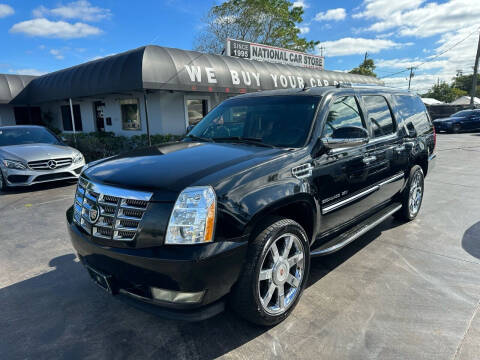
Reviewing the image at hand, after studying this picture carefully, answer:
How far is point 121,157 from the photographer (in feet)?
9.91

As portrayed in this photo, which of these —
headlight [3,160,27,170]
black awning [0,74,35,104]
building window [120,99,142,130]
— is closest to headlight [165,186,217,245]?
headlight [3,160,27,170]

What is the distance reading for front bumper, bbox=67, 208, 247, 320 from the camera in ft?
6.58

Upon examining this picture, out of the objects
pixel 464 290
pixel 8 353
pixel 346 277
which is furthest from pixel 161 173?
pixel 464 290

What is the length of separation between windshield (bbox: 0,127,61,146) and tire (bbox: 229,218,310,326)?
27.0 ft

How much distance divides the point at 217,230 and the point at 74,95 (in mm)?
14839

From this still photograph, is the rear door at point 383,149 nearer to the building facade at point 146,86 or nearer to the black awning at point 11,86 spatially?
the building facade at point 146,86

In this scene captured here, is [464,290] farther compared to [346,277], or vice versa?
[346,277]

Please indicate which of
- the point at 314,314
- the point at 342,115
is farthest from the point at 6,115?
the point at 314,314

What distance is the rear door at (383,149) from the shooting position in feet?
12.1

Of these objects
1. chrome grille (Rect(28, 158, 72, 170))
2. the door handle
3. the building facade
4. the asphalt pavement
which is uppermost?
the building facade

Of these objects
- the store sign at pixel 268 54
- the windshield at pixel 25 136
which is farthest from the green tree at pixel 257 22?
the windshield at pixel 25 136

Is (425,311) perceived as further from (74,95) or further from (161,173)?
(74,95)

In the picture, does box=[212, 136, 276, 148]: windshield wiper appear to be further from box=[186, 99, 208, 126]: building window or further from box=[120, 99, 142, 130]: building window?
box=[120, 99, 142, 130]: building window

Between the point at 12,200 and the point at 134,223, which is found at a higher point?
the point at 134,223
